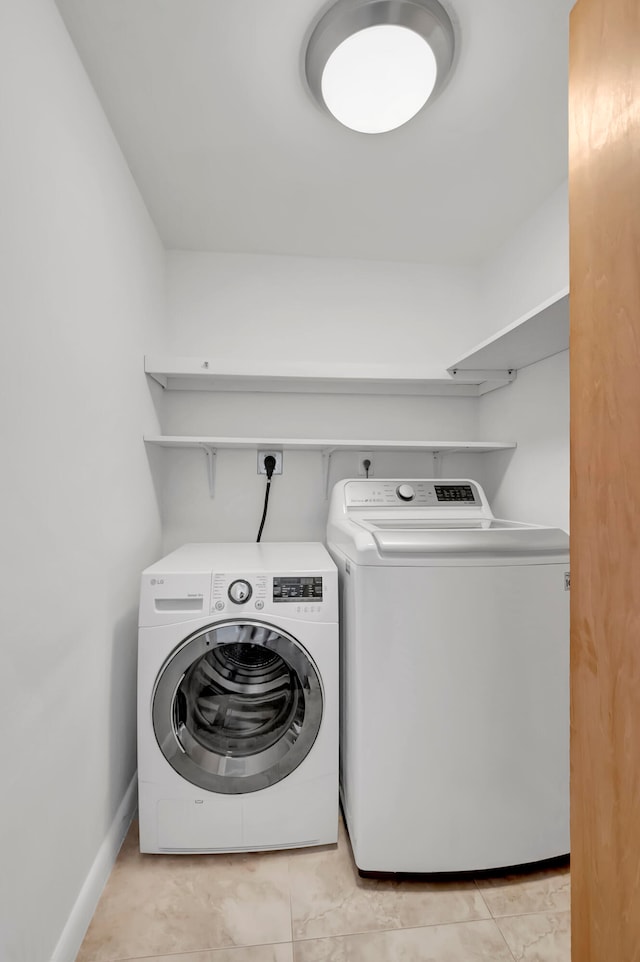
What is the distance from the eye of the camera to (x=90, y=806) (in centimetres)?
134

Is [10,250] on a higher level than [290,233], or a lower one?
lower

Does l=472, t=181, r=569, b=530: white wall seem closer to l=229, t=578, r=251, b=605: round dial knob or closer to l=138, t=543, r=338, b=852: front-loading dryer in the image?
l=138, t=543, r=338, b=852: front-loading dryer

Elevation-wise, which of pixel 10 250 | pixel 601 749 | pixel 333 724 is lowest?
pixel 333 724

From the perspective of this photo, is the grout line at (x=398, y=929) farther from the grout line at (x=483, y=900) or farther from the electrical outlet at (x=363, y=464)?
the electrical outlet at (x=363, y=464)

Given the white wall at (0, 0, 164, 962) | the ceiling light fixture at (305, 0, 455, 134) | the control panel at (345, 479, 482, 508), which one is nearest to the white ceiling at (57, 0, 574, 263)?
the ceiling light fixture at (305, 0, 455, 134)

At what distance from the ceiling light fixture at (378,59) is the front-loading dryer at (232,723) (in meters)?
1.43

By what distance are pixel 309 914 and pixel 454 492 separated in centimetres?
164

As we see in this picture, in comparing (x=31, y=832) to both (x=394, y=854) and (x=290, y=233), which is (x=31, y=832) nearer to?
(x=394, y=854)

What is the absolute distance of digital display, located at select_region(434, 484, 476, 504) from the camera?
223 cm

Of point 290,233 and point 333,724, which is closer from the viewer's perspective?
point 333,724

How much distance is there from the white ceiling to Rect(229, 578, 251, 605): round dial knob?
5.03 feet

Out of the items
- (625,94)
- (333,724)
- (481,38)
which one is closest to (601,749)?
(625,94)

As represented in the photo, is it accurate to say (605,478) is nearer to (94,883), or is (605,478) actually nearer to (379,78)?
(379,78)

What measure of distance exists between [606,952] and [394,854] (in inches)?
36.7
